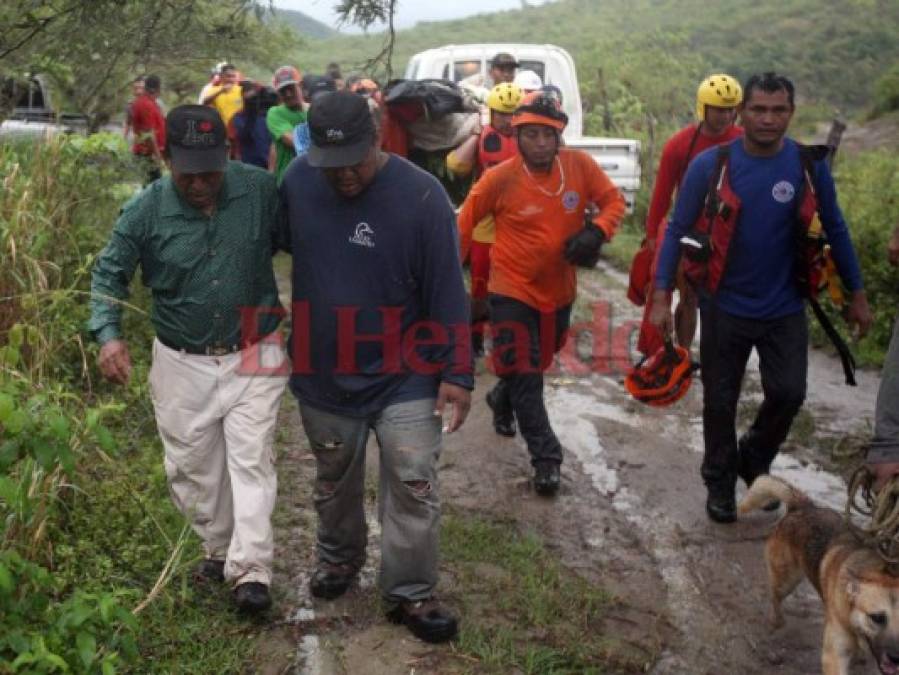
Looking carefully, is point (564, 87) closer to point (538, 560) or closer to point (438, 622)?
point (538, 560)

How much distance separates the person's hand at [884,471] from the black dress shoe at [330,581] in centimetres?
221

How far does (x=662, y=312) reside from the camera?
5.52 metres

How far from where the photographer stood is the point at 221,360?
4320 mm

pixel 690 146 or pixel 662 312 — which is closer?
pixel 662 312

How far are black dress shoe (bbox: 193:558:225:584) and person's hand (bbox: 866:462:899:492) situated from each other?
8.50 ft

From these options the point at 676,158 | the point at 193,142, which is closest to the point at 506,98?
the point at 676,158

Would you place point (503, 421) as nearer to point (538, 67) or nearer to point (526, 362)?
point (526, 362)

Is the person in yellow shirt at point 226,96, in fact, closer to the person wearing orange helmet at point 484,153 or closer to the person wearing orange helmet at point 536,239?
the person wearing orange helmet at point 484,153

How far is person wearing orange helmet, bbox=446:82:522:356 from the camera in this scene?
7.29 meters

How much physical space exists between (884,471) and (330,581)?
2.28m

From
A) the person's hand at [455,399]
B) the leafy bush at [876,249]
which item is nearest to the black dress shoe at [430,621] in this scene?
the person's hand at [455,399]

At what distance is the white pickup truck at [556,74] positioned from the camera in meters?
13.1

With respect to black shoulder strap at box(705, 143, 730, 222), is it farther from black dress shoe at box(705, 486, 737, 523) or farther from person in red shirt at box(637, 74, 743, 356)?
black dress shoe at box(705, 486, 737, 523)

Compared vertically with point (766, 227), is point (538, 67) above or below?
below
